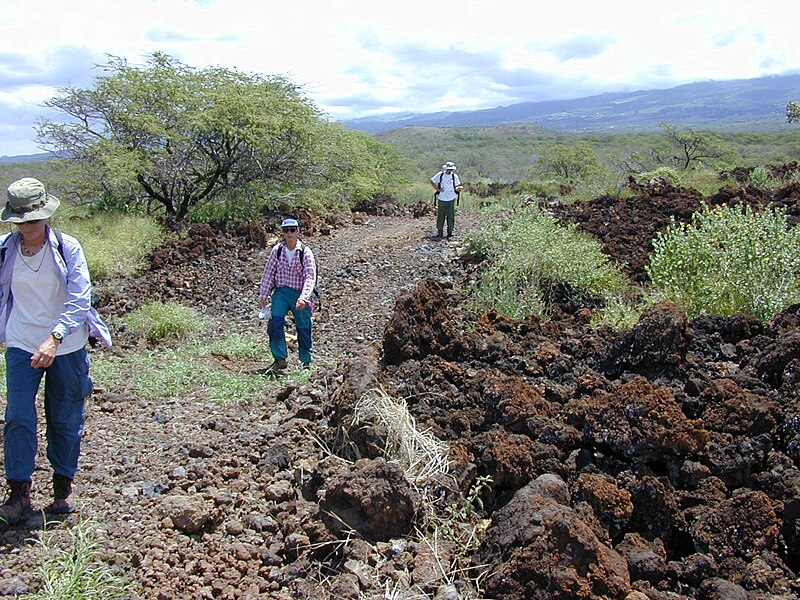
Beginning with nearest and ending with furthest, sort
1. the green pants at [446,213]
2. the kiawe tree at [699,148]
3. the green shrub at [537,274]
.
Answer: the green shrub at [537,274] → the green pants at [446,213] → the kiawe tree at [699,148]

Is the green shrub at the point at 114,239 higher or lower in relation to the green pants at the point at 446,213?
lower

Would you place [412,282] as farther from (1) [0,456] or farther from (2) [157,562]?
(2) [157,562]

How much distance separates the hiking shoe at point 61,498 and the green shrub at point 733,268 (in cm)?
430

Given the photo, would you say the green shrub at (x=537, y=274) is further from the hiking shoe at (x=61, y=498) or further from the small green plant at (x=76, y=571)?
the small green plant at (x=76, y=571)

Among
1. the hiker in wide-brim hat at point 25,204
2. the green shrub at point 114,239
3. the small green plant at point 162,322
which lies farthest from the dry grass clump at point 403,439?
the green shrub at point 114,239

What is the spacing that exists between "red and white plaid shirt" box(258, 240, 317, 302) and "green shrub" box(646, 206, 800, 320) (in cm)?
294

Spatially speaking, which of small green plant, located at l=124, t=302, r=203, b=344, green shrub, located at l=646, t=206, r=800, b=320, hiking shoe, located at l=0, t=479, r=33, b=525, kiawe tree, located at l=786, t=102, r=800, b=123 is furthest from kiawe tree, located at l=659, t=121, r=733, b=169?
hiking shoe, located at l=0, t=479, r=33, b=525

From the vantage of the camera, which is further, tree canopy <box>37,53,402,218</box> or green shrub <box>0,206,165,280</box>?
tree canopy <box>37,53,402,218</box>

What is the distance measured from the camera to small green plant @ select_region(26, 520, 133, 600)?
2.70m

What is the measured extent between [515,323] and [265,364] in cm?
242

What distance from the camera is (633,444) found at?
3197 millimetres

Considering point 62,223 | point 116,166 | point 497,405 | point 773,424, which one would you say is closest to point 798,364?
point 773,424

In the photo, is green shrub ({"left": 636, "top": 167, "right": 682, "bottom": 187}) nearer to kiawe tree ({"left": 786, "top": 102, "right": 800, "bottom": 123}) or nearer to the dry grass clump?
kiawe tree ({"left": 786, "top": 102, "right": 800, "bottom": 123})

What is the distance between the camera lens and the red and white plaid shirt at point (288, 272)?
5973 mm
